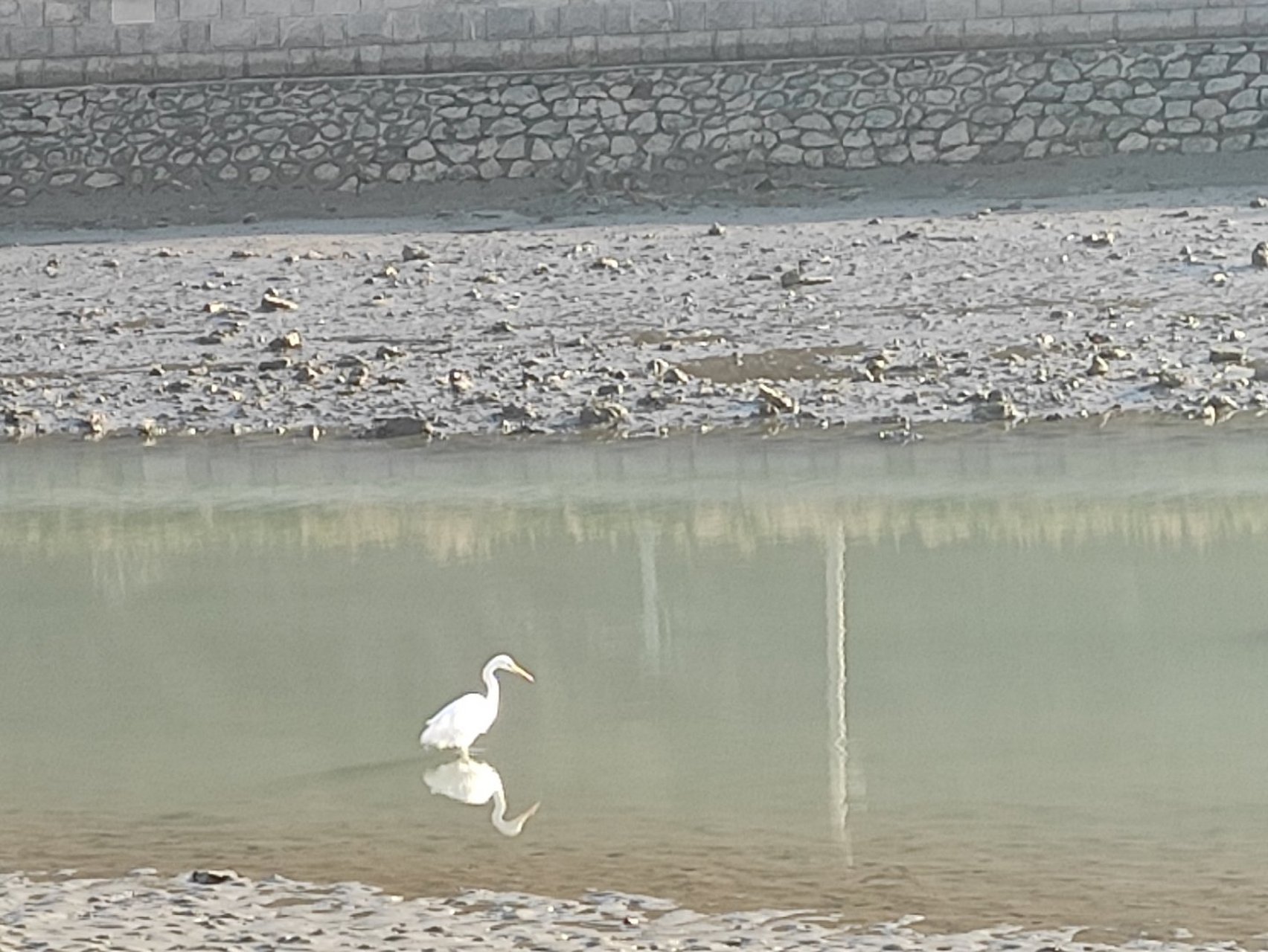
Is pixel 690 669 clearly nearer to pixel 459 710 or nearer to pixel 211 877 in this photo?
pixel 459 710

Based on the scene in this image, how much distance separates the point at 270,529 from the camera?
35.4 ft

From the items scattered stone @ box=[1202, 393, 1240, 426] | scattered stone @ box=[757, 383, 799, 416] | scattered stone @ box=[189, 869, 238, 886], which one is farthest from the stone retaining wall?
scattered stone @ box=[189, 869, 238, 886]

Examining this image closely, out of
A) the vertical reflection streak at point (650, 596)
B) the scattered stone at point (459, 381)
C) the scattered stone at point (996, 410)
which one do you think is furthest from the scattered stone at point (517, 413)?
the vertical reflection streak at point (650, 596)

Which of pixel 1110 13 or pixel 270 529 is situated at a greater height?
pixel 1110 13

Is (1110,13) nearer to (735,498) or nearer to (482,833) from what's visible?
(735,498)

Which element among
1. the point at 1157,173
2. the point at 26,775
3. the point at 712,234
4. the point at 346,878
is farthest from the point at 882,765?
the point at 1157,173

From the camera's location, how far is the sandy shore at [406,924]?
5156 mm

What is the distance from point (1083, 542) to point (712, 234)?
652 centimetres

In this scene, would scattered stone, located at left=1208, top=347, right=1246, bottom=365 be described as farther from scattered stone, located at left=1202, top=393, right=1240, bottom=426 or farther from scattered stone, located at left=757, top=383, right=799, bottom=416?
scattered stone, located at left=757, top=383, right=799, bottom=416

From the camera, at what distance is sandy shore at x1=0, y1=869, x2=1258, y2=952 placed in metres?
5.16

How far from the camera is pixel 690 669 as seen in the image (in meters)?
7.79

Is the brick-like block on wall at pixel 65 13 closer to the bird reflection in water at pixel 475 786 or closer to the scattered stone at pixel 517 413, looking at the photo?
the scattered stone at pixel 517 413

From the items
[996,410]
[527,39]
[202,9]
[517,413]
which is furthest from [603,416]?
[202,9]

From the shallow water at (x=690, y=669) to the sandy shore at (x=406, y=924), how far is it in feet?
0.35
